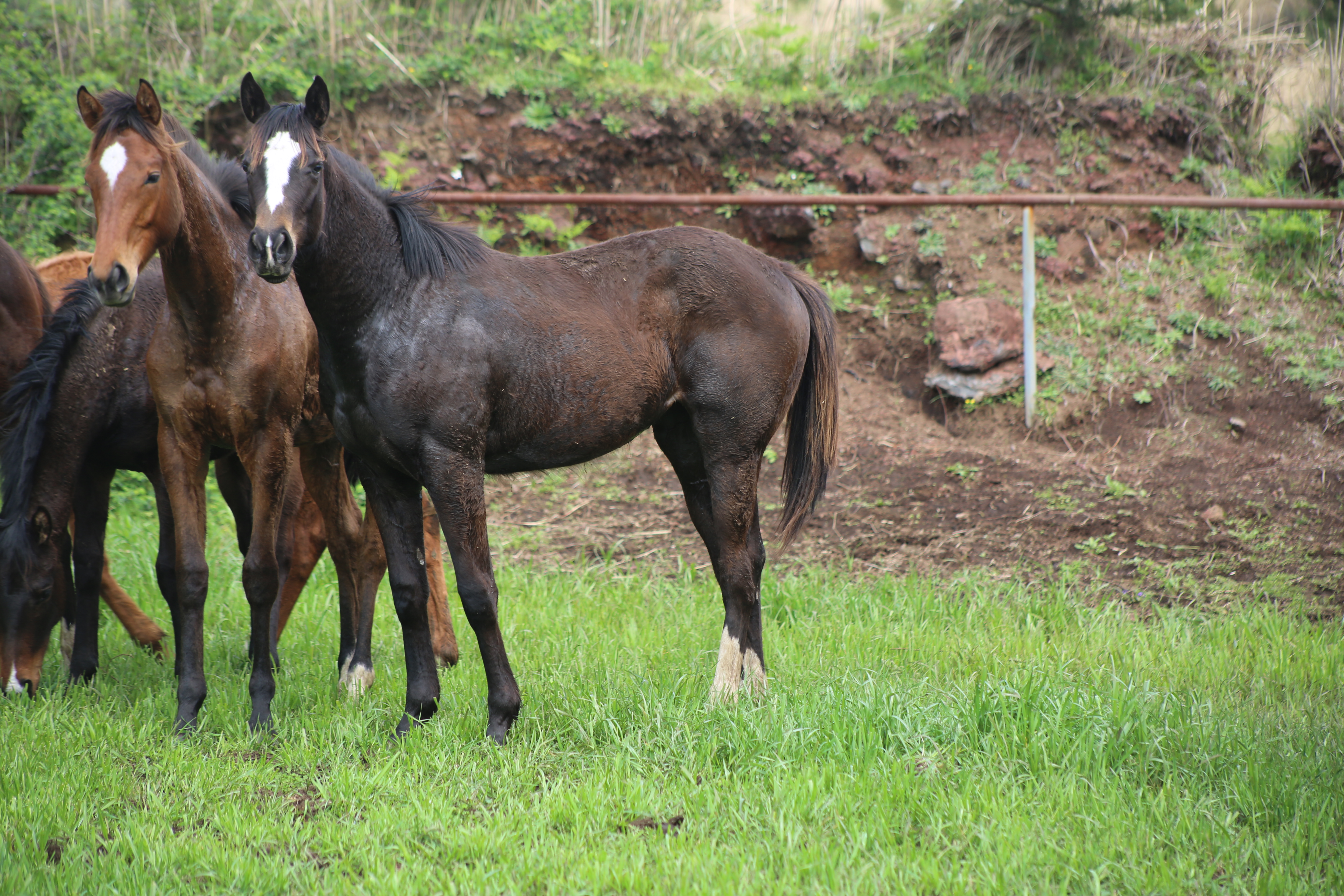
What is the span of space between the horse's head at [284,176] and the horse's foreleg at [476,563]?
3.08ft

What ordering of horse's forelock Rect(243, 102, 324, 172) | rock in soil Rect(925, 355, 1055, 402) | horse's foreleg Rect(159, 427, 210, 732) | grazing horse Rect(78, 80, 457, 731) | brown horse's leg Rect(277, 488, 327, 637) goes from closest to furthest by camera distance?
horse's forelock Rect(243, 102, 324, 172) < grazing horse Rect(78, 80, 457, 731) < horse's foreleg Rect(159, 427, 210, 732) < brown horse's leg Rect(277, 488, 327, 637) < rock in soil Rect(925, 355, 1055, 402)

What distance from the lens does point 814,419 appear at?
472 centimetres

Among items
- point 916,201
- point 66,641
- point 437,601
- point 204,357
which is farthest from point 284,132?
point 916,201

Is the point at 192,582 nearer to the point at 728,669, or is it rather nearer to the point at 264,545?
the point at 264,545

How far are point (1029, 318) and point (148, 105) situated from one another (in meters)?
6.01

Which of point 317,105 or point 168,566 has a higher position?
point 317,105

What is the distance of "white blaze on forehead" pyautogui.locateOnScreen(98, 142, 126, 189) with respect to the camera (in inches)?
145

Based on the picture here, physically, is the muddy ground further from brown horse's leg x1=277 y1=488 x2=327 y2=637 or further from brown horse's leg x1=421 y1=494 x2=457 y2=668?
brown horse's leg x1=277 y1=488 x2=327 y2=637

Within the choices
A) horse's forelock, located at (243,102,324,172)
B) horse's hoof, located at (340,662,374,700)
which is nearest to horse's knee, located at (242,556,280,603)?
horse's hoof, located at (340,662,374,700)

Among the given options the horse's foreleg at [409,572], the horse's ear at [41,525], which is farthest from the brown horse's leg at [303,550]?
the horse's foreleg at [409,572]

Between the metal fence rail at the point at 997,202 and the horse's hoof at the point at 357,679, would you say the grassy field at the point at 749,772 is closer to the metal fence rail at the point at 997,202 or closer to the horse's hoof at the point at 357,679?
the horse's hoof at the point at 357,679

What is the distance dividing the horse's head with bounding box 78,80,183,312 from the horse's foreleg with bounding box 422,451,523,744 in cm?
134

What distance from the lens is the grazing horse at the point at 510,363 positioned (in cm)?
374

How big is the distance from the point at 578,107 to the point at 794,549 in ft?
17.9
